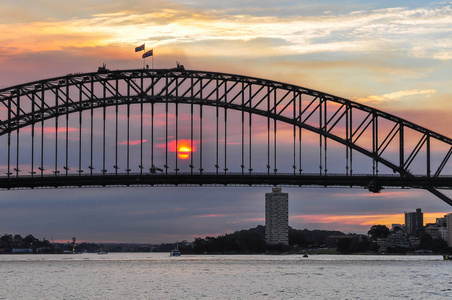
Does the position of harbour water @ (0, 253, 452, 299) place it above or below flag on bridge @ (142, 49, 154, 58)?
below

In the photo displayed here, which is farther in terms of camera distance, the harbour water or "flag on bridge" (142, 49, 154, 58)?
"flag on bridge" (142, 49, 154, 58)

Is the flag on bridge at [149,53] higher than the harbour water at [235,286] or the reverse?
higher

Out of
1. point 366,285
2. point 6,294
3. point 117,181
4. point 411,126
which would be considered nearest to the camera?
point 6,294

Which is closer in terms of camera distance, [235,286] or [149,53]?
[235,286]

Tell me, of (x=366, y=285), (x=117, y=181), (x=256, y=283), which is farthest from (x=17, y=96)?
(x=366, y=285)

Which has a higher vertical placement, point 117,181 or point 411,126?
point 411,126

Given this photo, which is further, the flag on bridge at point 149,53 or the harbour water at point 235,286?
the flag on bridge at point 149,53

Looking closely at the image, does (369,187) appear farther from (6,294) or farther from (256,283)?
(6,294)

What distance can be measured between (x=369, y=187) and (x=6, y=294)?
59.8 metres

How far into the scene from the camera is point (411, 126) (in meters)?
141

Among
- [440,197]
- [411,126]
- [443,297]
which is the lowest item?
[443,297]

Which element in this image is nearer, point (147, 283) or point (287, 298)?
point (287, 298)

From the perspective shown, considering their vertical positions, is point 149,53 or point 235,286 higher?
point 149,53

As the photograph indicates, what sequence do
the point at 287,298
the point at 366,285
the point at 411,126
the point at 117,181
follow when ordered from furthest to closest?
the point at 411,126, the point at 117,181, the point at 366,285, the point at 287,298
